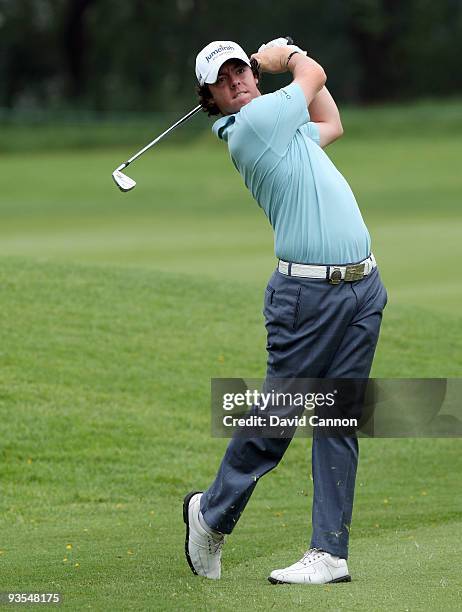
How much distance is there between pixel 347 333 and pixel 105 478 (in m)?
2.76

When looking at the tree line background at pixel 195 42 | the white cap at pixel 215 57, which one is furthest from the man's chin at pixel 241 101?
the tree line background at pixel 195 42

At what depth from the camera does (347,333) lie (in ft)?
15.9

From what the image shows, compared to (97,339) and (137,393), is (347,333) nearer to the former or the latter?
(137,393)

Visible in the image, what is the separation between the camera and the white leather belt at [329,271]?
4.75 metres

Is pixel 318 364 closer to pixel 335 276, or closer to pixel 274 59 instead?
pixel 335 276

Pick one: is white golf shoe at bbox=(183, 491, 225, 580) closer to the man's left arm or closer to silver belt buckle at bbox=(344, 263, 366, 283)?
silver belt buckle at bbox=(344, 263, 366, 283)

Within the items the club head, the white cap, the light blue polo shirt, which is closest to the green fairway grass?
the light blue polo shirt

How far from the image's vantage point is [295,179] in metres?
4.72

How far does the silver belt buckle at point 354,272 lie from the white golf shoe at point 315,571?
0.98m

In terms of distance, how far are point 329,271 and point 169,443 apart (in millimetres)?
3223

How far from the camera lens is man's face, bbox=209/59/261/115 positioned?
483 cm

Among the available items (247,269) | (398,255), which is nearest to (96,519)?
(247,269)

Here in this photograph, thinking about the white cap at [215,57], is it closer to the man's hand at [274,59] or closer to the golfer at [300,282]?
Answer: the golfer at [300,282]

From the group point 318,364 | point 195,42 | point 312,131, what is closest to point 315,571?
point 318,364
